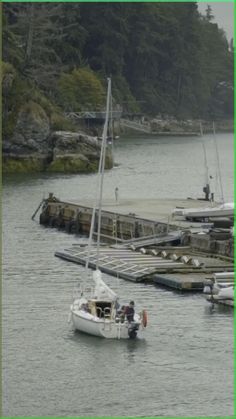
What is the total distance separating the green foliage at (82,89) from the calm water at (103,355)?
98.3 meters

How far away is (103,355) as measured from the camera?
45188mm

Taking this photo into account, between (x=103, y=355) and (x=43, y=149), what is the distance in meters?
74.5

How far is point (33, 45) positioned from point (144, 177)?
107 feet

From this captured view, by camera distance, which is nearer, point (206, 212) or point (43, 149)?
point (206, 212)

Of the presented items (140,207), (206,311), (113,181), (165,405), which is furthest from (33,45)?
(165,405)

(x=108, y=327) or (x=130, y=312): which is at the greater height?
(x=130, y=312)

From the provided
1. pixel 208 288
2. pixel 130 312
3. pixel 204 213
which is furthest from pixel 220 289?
pixel 204 213

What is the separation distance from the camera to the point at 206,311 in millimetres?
51062

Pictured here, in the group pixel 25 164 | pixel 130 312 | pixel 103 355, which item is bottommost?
pixel 103 355

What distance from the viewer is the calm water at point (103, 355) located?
3953 centimetres

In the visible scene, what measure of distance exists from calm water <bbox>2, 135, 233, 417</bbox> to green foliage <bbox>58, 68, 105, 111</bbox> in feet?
323

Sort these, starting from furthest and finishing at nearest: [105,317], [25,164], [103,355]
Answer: [25,164] < [105,317] < [103,355]

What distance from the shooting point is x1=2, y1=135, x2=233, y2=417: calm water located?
39.5 meters

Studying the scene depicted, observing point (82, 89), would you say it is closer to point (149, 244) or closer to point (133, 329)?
point (149, 244)
